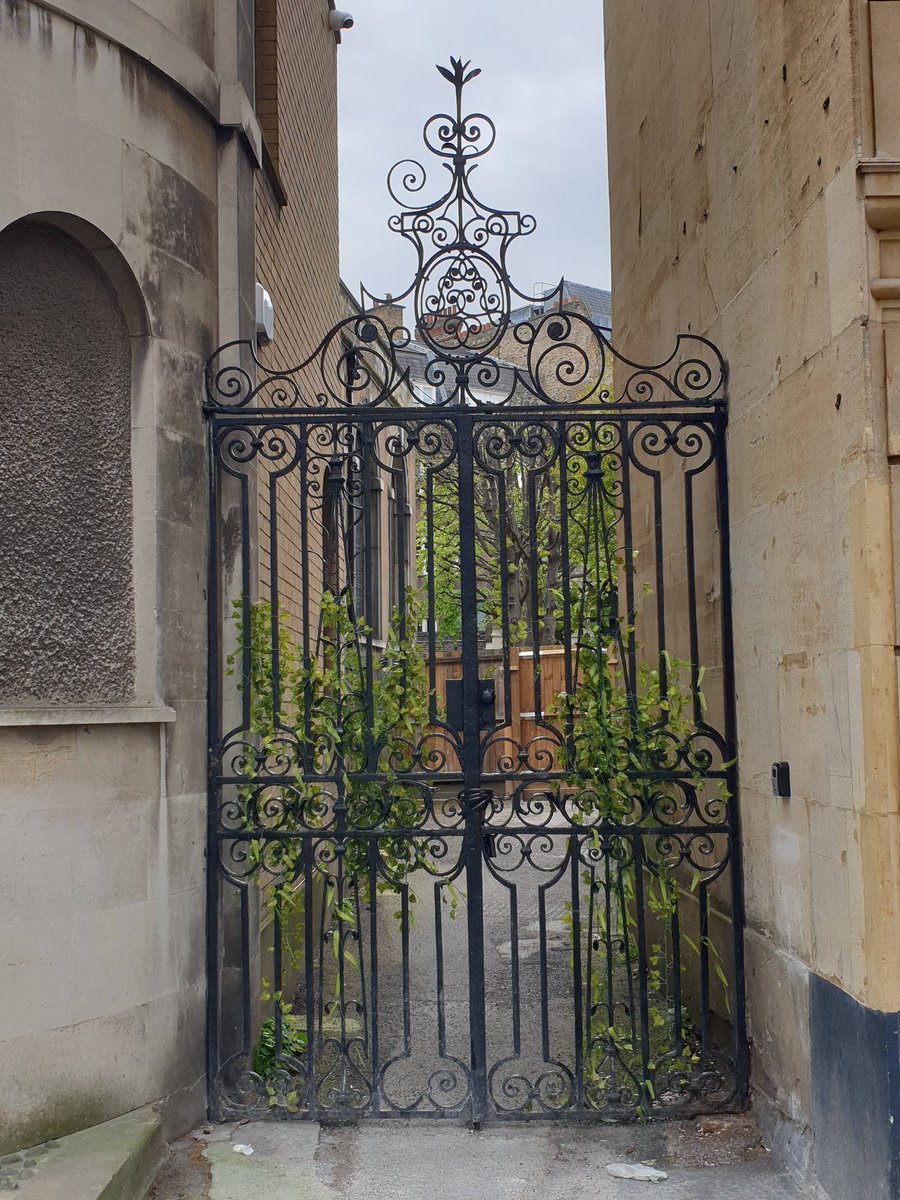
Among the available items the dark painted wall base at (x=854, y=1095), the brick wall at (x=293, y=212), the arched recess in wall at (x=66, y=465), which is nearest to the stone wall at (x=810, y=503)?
the dark painted wall base at (x=854, y=1095)

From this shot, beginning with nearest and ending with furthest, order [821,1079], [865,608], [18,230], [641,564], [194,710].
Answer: [865,608], [821,1079], [18,230], [194,710], [641,564]

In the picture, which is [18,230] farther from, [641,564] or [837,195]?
[641,564]

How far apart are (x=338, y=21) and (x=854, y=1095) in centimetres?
1133

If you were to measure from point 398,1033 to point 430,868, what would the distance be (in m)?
1.75

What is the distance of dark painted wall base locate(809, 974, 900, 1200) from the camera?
371 centimetres

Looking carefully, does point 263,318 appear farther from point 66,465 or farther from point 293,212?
point 293,212

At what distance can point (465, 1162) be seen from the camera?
16.4 feet

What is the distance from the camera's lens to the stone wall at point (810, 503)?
388cm

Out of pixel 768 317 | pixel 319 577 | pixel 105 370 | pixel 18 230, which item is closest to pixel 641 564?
pixel 319 577

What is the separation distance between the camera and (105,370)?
5246 millimetres

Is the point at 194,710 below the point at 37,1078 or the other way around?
the other way around

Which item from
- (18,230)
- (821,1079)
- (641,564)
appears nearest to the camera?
(821,1079)

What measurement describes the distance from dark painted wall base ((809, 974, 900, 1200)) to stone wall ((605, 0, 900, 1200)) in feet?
0.04

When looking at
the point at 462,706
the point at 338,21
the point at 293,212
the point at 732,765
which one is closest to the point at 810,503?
the point at 732,765
